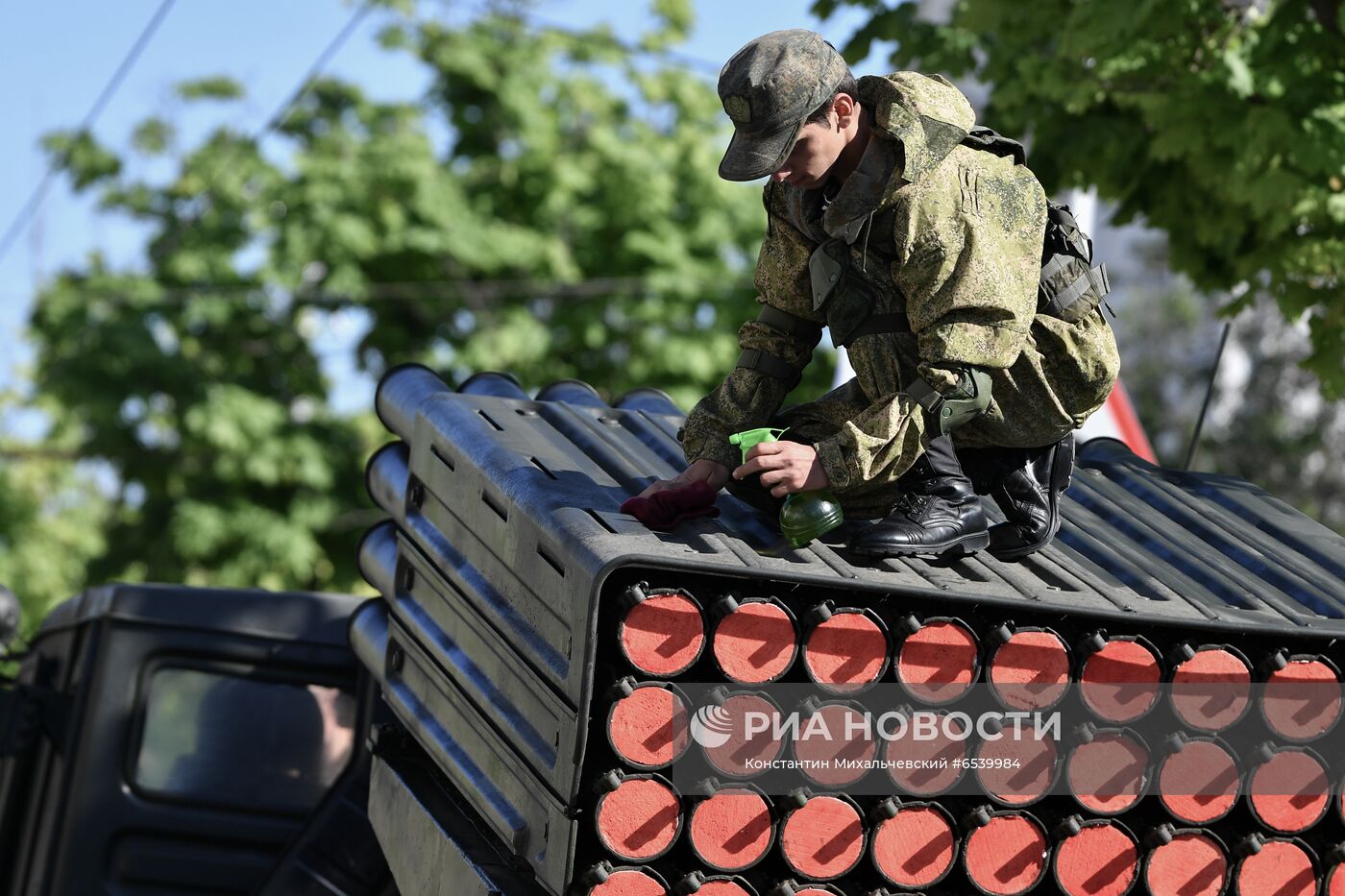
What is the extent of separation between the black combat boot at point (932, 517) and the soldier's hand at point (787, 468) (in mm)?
154

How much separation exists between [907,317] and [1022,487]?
21.3 inches

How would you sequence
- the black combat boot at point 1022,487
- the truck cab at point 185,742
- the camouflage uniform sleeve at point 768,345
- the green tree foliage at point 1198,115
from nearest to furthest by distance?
the black combat boot at point 1022,487 < the camouflage uniform sleeve at point 768,345 < the truck cab at point 185,742 < the green tree foliage at point 1198,115

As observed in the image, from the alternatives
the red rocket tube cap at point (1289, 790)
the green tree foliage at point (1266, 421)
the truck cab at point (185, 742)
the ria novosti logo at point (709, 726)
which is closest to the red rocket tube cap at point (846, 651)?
the ria novosti logo at point (709, 726)

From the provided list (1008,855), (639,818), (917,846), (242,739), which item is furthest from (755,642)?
(242,739)

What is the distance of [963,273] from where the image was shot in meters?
3.29

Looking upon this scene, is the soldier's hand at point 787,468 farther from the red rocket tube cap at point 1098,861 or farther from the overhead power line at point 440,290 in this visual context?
the overhead power line at point 440,290

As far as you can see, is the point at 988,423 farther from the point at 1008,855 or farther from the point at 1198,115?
the point at 1198,115

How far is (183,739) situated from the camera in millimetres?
5492

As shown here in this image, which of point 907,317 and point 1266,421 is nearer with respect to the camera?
point 907,317

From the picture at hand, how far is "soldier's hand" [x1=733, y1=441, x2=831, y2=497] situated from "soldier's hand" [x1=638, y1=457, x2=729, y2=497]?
9.1 inches

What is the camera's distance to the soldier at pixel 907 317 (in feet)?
10.9

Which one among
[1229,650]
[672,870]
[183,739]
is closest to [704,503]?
[672,870]

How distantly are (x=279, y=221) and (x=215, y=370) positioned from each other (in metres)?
1.85

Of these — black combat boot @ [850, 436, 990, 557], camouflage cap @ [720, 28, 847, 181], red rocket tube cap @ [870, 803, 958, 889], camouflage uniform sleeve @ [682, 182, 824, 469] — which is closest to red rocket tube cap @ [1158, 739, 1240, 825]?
red rocket tube cap @ [870, 803, 958, 889]
